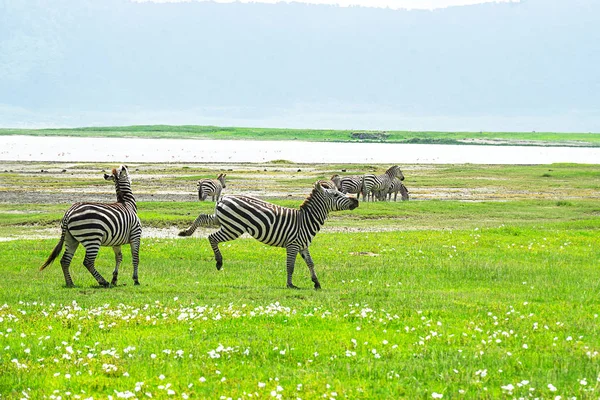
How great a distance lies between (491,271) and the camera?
20.0m

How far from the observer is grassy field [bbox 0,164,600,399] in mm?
9750

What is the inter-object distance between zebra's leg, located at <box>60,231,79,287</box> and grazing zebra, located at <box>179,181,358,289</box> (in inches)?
131

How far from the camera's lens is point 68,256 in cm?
1739

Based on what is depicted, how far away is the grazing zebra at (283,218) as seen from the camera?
17859 mm

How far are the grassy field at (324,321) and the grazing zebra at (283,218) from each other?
1.09m

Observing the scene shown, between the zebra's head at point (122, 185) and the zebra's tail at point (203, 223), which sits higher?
the zebra's head at point (122, 185)

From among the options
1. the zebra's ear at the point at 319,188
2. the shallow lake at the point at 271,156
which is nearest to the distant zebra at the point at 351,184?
the zebra's ear at the point at 319,188

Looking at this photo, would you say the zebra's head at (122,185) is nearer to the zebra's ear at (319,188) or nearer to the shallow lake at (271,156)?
the zebra's ear at (319,188)

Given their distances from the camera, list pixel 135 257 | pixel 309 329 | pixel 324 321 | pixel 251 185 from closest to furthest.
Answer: pixel 309 329 < pixel 324 321 < pixel 135 257 < pixel 251 185

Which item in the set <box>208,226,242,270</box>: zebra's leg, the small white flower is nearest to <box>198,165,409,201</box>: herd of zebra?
<box>208,226,242,270</box>: zebra's leg

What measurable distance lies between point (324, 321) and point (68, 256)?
6940 millimetres

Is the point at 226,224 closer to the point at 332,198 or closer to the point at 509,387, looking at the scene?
the point at 332,198

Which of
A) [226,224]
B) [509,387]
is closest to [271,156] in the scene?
[226,224]

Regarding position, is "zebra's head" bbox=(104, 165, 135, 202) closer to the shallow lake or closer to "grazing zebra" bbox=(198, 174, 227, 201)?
"grazing zebra" bbox=(198, 174, 227, 201)
